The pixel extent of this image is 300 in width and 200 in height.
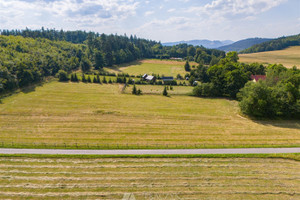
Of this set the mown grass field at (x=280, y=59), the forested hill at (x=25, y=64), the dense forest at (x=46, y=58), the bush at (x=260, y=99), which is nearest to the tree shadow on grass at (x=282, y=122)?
the bush at (x=260, y=99)

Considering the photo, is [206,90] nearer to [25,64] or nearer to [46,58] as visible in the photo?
[25,64]

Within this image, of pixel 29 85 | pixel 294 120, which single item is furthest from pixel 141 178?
pixel 29 85

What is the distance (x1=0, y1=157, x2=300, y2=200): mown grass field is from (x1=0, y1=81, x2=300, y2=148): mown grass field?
178 inches

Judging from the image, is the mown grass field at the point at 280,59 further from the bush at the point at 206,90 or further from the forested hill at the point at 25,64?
the forested hill at the point at 25,64

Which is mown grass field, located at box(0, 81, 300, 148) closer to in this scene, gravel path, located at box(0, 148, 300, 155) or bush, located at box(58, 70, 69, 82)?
gravel path, located at box(0, 148, 300, 155)

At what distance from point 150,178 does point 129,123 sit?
18.0 meters

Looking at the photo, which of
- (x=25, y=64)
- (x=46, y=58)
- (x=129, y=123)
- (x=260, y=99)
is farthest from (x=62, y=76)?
(x=260, y=99)

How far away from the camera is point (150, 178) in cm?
2323

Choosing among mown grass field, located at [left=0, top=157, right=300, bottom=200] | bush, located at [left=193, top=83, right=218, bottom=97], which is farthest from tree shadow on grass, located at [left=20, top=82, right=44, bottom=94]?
bush, located at [left=193, top=83, right=218, bottom=97]

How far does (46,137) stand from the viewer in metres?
33.0

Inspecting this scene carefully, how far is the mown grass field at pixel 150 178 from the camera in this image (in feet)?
68.2

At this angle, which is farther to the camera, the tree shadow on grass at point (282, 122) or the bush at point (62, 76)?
the bush at point (62, 76)

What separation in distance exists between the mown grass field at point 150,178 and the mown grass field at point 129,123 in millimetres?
4515

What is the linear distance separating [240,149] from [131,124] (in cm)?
2263
